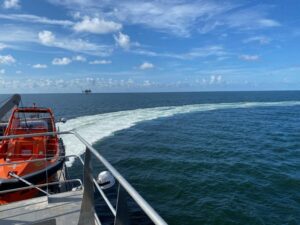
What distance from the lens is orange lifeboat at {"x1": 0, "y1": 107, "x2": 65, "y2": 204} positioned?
9352 mm

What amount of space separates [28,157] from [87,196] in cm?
858

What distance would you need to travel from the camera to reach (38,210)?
16.3 feet

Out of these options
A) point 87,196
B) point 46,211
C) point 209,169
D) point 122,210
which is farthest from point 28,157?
point 209,169

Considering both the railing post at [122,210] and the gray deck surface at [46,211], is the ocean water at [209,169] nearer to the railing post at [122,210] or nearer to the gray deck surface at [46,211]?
the gray deck surface at [46,211]

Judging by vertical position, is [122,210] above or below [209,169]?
above

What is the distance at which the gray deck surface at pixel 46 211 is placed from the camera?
4555mm

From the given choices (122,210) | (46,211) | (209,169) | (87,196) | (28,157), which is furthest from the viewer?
(209,169)

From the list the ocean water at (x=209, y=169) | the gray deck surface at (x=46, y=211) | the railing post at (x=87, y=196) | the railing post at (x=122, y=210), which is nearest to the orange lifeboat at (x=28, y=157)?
the gray deck surface at (x=46, y=211)

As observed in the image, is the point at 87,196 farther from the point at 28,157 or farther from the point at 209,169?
the point at 209,169

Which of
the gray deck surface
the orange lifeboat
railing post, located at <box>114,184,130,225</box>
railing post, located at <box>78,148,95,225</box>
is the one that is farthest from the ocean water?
railing post, located at <box>114,184,130,225</box>

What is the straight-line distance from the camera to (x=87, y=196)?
395 centimetres

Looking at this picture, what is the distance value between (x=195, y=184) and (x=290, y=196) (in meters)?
4.56

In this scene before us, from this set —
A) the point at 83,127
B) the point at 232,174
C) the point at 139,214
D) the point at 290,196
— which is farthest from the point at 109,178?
the point at 83,127

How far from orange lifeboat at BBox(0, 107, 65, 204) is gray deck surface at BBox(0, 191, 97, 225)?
4.41ft
